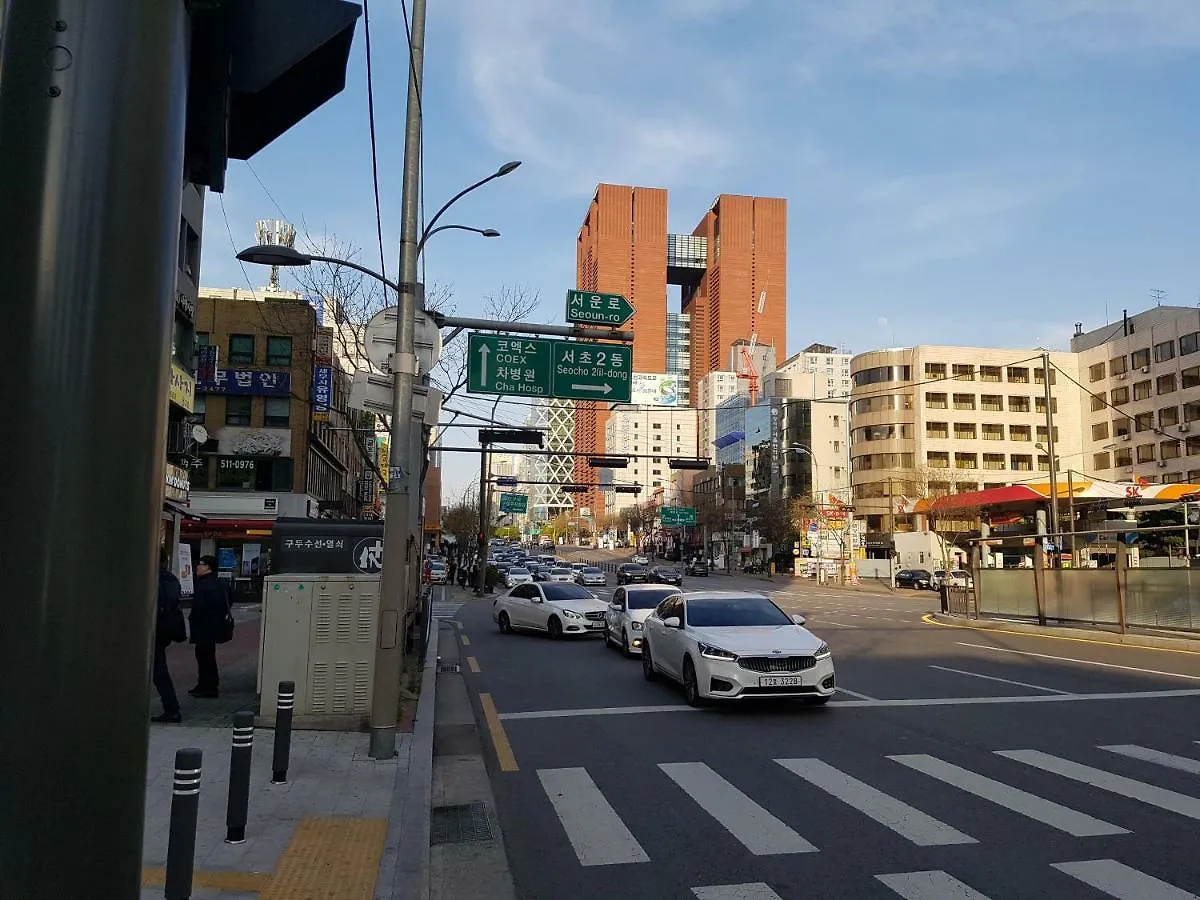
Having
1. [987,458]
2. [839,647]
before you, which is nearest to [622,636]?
[839,647]

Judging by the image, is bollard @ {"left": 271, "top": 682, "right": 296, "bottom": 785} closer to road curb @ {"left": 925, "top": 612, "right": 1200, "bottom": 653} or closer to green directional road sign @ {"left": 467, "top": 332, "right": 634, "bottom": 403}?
green directional road sign @ {"left": 467, "top": 332, "right": 634, "bottom": 403}

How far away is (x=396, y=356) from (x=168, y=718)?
486 centimetres

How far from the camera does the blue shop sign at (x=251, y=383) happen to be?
41062mm

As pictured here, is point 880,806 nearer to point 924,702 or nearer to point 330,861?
point 330,861

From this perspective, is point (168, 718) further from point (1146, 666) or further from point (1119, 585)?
point (1119, 585)

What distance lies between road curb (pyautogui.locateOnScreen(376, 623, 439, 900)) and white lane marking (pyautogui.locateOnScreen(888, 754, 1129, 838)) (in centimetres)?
458

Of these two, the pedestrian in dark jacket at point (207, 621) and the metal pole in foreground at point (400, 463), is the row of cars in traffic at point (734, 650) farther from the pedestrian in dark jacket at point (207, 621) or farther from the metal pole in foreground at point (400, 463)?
the pedestrian in dark jacket at point (207, 621)

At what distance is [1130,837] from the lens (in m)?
6.73

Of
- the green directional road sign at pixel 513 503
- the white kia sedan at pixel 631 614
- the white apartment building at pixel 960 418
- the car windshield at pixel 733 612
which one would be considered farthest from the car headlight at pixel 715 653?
the white apartment building at pixel 960 418

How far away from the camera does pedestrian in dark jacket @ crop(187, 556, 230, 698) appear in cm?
1220

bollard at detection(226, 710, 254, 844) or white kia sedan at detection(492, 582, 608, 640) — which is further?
white kia sedan at detection(492, 582, 608, 640)

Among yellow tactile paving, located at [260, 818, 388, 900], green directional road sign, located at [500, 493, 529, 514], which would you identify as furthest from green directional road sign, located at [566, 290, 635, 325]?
green directional road sign, located at [500, 493, 529, 514]

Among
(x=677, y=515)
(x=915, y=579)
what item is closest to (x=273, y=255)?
(x=915, y=579)

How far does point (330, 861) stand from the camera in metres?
6.13
